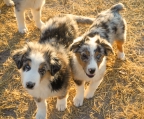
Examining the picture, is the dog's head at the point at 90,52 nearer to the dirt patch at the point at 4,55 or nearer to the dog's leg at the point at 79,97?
the dog's leg at the point at 79,97

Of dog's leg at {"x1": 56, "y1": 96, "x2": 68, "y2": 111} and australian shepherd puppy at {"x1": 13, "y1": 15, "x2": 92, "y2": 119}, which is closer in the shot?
australian shepherd puppy at {"x1": 13, "y1": 15, "x2": 92, "y2": 119}

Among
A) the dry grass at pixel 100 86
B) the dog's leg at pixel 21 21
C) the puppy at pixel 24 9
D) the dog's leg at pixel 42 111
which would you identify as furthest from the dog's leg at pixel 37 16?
the dog's leg at pixel 42 111

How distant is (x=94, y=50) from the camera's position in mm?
4055

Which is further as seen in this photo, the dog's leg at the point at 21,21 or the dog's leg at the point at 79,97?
the dog's leg at the point at 21,21

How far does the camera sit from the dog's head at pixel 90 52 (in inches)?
157

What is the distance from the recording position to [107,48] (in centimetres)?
423

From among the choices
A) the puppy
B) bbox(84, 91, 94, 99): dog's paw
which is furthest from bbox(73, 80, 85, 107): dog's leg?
the puppy

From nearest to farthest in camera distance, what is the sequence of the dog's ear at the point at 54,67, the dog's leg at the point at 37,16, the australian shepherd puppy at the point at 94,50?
the dog's ear at the point at 54,67, the australian shepherd puppy at the point at 94,50, the dog's leg at the point at 37,16

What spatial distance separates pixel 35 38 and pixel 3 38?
0.75 metres

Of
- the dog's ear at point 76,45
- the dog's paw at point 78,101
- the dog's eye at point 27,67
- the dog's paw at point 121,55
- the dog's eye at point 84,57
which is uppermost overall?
the dog's ear at point 76,45

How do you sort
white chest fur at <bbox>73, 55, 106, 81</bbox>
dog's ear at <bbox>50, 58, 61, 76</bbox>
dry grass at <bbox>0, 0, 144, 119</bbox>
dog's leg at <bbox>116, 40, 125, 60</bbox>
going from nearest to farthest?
dog's ear at <bbox>50, 58, 61, 76</bbox> < white chest fur at <bbox>73, 55, 106, 81</bbox> < dry grass at <bbox>0, 0, 144, 119</bbox> < dog's leg at <bbox>116, 40, 125, 60</bbox>

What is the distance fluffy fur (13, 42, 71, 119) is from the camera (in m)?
3.54

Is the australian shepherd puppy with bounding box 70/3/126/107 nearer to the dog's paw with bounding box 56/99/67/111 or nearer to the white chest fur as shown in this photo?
the white chest fur

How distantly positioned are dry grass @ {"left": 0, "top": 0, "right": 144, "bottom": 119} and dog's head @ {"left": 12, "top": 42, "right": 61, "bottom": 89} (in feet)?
3.97
